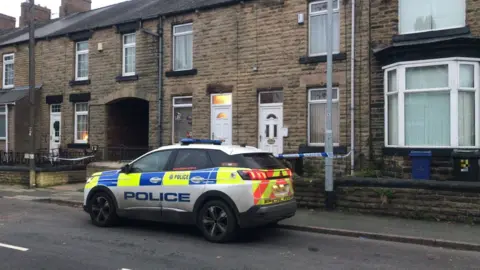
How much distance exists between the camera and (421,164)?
11.4 metres

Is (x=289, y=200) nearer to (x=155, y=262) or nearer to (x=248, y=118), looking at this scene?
(x=155, y=262)

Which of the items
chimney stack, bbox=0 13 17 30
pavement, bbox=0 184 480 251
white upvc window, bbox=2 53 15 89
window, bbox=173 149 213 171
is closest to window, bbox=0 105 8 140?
white upvc window, bbox=2 53 15 89

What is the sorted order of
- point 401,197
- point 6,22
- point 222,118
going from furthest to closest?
point 6,22
point 222,118
point 401,197

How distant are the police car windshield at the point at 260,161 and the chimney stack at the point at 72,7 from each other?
Answer: 22438 millimetres

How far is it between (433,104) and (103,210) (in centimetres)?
847

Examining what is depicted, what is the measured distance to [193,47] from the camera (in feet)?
53.1

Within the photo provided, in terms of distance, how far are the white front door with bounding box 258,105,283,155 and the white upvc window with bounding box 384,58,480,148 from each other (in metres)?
3.39

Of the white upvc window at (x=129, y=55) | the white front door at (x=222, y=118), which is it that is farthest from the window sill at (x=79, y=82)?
the white front door at (x=222, y=118)

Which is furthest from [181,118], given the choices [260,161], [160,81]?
[260,161]

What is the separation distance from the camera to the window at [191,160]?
26.1 feet

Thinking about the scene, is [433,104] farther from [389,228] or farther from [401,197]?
[389,228]

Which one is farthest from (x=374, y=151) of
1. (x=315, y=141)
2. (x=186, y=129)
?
(x=186, y=129)

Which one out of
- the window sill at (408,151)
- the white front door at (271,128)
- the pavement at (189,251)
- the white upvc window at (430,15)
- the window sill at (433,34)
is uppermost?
the white upvc window at (430,15)

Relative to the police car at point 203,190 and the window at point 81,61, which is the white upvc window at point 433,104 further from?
the window at point 81,61
